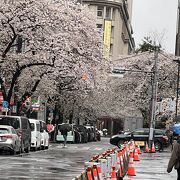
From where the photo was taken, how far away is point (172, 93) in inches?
2633

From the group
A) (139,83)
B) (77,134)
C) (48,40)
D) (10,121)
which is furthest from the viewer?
(139,83)

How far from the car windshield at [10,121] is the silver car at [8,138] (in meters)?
1.92

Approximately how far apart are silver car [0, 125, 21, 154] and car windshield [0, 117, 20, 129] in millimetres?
1922

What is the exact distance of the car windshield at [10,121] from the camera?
31188 mm

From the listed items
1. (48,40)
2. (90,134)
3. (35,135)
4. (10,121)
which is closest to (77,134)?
(90,134)

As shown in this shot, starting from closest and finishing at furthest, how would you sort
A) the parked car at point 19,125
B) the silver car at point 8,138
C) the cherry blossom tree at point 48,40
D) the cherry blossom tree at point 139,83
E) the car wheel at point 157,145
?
the silver car at point 8,138 → the parked car at point 19,125 → the cherry blossom tree at point 48,40 → the car wheel at point 157,145 → the cherry blossom tree at point 139,83

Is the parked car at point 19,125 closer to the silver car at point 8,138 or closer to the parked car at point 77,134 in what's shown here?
the silver car at point 8,138

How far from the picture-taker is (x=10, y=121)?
3130 cm

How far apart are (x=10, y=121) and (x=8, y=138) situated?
2.91 m

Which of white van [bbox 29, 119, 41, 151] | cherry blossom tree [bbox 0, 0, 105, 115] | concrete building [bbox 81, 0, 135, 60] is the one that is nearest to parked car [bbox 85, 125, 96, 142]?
cherry blossom tree [bbox 0, 0, 105, 115]

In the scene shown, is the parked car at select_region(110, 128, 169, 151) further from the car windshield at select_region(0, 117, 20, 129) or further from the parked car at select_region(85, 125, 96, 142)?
the car windshield at select_region(0, 117, 20, 129)

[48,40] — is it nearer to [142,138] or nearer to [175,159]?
[142,138]

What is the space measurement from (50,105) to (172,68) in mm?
15960

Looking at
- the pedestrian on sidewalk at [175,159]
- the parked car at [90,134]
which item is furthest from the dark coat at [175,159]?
the parked car at [90,134]
